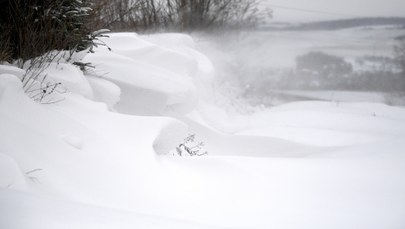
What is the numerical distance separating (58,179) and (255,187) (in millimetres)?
1390

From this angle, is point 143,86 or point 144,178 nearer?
point 144,178

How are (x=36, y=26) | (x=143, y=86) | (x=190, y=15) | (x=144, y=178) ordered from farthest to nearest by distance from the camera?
(x=190, y=15)
(x=143, y=86)
(x=36, y=26)
(x=144, y=178)

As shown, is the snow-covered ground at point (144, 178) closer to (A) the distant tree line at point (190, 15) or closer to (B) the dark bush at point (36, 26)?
(B) the dark bush at point (36, 26)

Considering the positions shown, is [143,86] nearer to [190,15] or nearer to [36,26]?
[36,26]

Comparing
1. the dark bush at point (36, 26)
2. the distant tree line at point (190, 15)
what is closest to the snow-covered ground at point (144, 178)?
the dark bush at point (36, 26)

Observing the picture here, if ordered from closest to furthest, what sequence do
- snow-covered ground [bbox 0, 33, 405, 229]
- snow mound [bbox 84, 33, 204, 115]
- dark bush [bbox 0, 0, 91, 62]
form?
snow-covered ground [bbox 0, 33, 405, 229] → dark bush [bbox 0, 0, 91, 62] → snow mound [bbox 84, 33, 204, 115]

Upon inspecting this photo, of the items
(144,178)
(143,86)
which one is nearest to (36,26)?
(143,86)

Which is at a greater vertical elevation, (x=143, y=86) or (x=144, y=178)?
(x=144, y=178)

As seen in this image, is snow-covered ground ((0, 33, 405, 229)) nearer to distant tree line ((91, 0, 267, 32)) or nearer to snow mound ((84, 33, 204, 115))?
snow mound ((84, 33, 204, 115))

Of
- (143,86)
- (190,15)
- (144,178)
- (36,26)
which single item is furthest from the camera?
(190,15)

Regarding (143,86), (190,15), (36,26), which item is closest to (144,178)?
(36,26)

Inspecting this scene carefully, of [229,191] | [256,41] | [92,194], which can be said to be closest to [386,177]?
[229,191]

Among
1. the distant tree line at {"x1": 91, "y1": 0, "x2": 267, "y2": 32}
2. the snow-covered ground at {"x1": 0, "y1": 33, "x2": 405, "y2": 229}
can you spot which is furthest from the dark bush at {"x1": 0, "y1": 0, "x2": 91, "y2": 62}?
the distant tree line at {"x1": 91, "y1": 0, "x2": 267, "y2": 32}

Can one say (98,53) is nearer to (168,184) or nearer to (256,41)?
(168,184)
